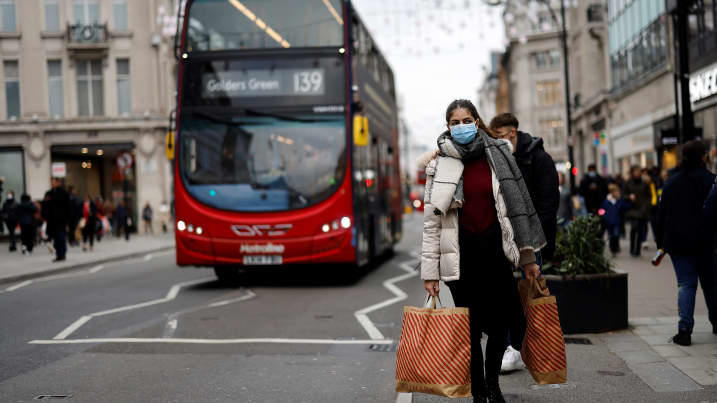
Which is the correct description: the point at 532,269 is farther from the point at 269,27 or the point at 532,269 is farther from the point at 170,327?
the point at 269,27

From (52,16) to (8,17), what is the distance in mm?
1887

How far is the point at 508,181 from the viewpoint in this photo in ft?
15.0

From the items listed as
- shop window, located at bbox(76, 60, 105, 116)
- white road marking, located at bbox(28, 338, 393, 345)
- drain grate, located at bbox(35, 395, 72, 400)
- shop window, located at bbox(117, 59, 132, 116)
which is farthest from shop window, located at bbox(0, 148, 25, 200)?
drain grate, located at bbox(35, 395, 72, 400)

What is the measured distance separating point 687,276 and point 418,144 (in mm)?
103114

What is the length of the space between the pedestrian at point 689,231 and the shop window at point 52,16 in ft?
121

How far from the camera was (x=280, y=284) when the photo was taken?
1350 centimetres

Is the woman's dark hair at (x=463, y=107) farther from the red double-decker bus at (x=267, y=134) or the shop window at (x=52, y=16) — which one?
the shop window at (x=52, y=16)

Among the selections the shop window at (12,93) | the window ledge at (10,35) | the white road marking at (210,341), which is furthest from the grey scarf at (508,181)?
the window ledge at (10,35)

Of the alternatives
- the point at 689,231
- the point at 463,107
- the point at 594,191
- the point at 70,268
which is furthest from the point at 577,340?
the point at 70,268

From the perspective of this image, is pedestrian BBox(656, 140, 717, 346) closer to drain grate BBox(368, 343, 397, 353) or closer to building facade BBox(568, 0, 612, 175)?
drain grate BBox(368, 343, 397, 353)

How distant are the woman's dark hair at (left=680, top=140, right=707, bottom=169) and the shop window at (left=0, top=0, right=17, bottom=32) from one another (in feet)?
122

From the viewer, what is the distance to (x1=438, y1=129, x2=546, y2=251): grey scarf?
4582 millimetres

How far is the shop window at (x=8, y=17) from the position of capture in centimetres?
3816

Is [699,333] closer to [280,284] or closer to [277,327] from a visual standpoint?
[277,327]
